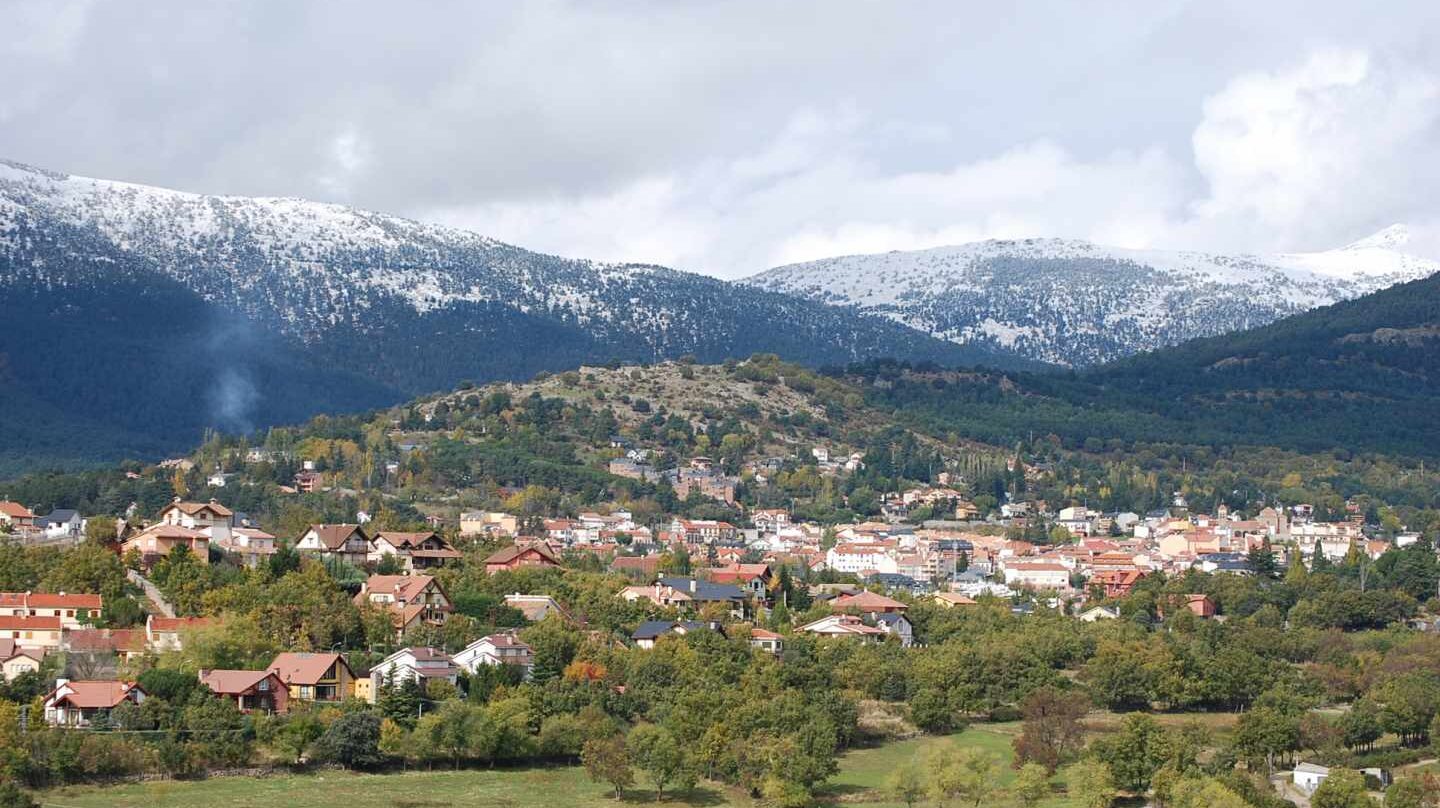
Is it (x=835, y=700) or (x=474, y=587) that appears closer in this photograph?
(x=835, y=700)

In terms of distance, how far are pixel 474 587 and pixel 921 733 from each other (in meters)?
21.3

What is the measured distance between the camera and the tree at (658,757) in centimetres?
6725

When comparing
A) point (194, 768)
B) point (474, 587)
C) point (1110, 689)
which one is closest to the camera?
point (194, 768)

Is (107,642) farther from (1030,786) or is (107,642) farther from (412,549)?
(1030,786)

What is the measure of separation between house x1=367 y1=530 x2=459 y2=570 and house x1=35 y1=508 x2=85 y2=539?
12.4 m

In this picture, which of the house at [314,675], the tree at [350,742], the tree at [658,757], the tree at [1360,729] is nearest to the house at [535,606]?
the house at [314,675]

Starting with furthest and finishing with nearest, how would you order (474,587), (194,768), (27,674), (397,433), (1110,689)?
(397,433) → (474,587) → (1110,689) → (27,674) → (194,768)

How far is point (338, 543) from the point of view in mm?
95250

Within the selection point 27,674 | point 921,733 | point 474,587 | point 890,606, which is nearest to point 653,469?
point 890,606

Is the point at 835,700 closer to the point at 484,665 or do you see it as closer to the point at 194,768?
the point at 484,665

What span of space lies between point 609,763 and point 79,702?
16.2 m

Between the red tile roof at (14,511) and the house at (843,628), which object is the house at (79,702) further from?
the red tile roof at (14,511)

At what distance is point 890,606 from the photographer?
339 ft

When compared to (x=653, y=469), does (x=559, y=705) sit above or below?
below
